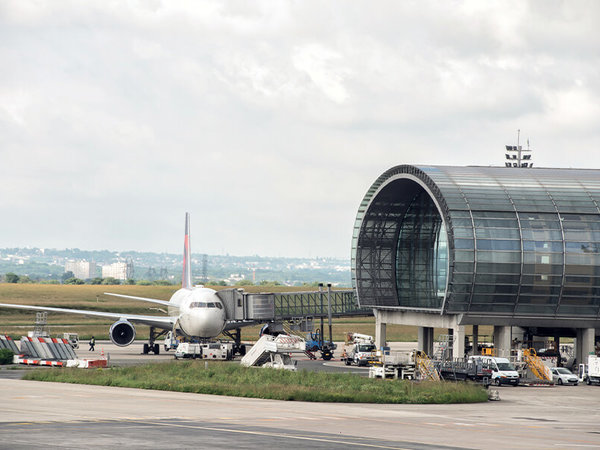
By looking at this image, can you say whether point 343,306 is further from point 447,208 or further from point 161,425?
point 161,425

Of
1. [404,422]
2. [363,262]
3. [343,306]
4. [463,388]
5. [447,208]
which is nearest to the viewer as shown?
[404,422]

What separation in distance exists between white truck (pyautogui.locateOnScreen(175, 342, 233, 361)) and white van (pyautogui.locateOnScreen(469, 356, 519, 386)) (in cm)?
2700

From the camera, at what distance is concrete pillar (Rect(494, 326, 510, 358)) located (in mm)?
82188

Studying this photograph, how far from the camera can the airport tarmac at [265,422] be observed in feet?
112

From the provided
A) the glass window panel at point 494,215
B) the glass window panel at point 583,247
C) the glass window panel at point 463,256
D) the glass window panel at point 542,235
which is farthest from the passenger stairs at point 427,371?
the glass window panel at point 583,247

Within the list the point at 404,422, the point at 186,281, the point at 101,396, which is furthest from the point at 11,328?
the point at 404,422

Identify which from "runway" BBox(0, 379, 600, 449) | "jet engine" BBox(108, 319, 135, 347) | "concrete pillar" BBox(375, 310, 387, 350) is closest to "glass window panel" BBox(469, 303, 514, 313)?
"concrete pillar" BBox(375, 310, 387, 350)

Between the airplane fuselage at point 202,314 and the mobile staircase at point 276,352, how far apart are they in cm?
2089

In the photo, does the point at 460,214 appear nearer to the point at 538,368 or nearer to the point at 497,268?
the point at 497,268

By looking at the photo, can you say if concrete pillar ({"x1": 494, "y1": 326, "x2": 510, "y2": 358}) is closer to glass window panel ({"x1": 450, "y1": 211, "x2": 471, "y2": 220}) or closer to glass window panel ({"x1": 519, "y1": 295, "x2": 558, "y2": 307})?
glass window panel ({"x1": 519, "y1": 295, "x2": 558, "y2": 307})

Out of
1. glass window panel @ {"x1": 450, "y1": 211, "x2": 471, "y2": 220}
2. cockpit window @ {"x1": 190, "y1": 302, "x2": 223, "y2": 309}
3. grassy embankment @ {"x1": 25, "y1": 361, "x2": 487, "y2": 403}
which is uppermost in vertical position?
glass window panel @ {"x1": 450, "y1": 211, "x2": 471, "y2": 220}

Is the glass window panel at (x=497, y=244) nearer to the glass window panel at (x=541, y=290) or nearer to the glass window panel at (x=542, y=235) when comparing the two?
the glass window panel at (x=542, y=235)

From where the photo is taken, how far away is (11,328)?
137 m

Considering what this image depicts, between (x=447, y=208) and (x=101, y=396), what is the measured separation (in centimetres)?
3713
